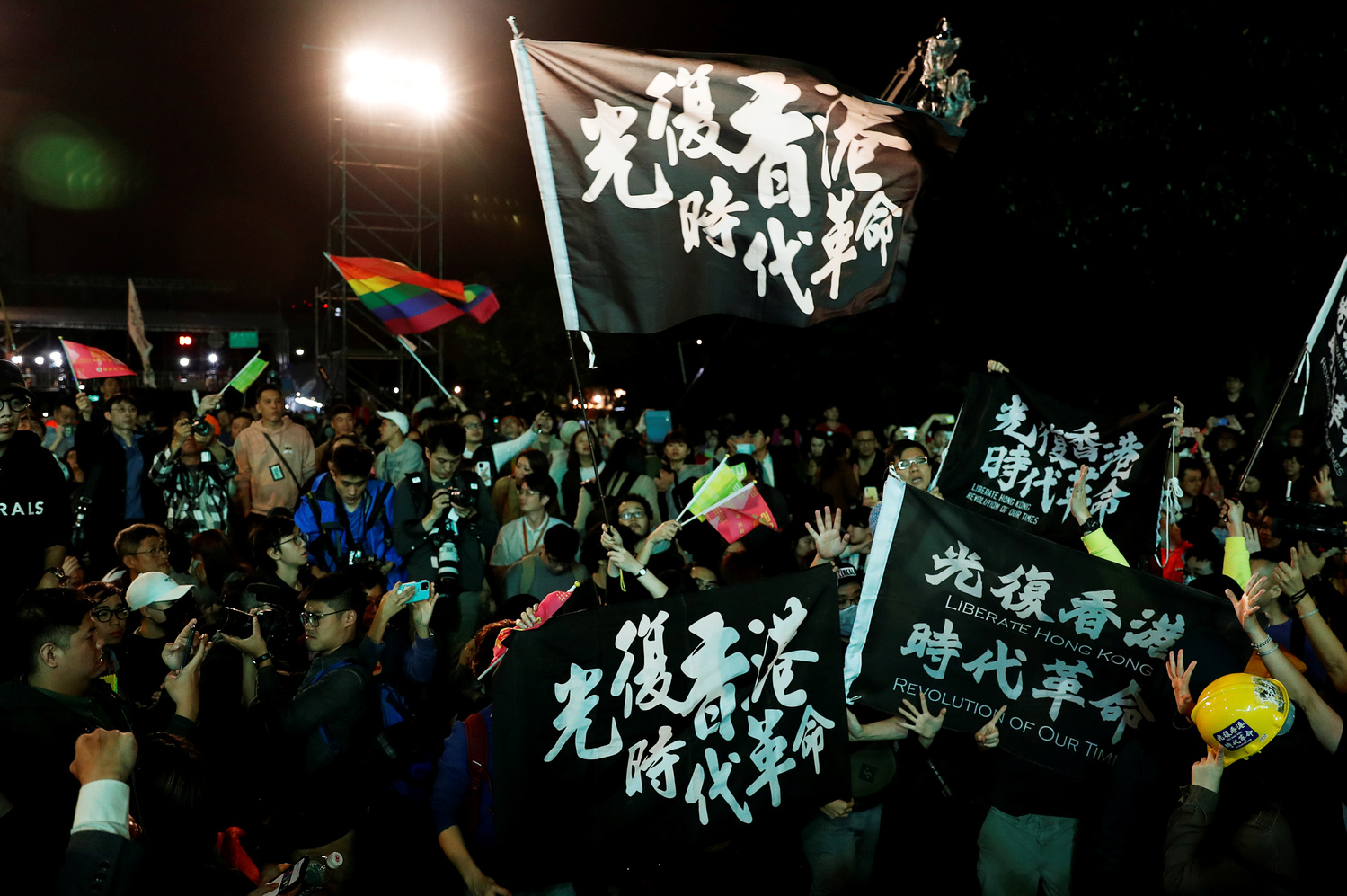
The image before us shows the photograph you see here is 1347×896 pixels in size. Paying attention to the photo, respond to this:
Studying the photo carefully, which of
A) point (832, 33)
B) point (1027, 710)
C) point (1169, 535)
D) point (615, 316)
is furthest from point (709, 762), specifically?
point (832, 33)

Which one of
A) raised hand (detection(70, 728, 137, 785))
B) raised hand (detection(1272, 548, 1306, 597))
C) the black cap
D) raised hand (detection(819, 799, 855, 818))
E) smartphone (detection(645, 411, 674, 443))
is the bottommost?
smartphone (detection(645, 411, 674, 443))

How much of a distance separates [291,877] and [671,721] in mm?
1377

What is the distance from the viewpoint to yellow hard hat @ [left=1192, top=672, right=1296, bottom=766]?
2.95m

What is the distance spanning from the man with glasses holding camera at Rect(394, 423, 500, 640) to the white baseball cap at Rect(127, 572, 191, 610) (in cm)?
188

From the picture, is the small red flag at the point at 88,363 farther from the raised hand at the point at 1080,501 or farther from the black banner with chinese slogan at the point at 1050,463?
the raised hand at the point at 1080,501

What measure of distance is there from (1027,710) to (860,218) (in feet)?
7.66

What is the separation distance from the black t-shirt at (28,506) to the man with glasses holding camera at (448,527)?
1896 millimetres

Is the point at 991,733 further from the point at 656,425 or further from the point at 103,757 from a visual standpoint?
the point at 656,425

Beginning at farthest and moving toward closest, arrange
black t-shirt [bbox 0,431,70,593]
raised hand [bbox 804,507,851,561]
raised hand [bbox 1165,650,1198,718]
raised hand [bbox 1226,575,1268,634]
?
black t-shirt [bbox 0,431,70,593] → raised hand [bbox 804,507,851,561] → raised hand [bbox 1226,575,1268,634] → raised hand [bbox 1165,650,1198,718]

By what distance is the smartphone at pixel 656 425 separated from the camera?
11352 mm

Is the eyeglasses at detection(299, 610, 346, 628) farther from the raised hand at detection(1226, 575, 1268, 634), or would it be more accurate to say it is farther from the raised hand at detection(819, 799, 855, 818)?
the raised hand at detection(1226, 575, 1268, 634)

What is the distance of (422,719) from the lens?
522 cm

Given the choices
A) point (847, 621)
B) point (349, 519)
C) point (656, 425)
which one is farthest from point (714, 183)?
point (656, 425)

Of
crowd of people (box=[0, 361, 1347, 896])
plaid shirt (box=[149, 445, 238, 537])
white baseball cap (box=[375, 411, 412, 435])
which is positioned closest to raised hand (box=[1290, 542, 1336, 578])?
crowd of people (box=[0, 361, 1347, 896])
